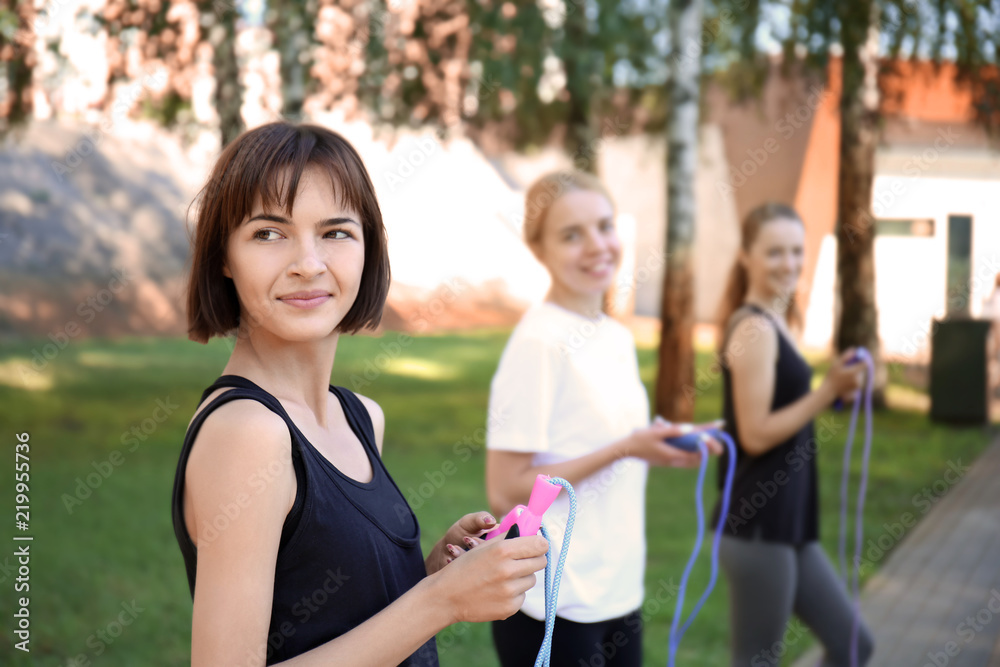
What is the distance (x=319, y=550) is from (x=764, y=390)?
6.87 feet

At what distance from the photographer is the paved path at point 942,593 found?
464 cm

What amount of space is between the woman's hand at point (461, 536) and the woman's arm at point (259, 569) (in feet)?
0.92

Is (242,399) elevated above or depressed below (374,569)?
above

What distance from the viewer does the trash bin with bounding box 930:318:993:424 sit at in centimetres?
1071

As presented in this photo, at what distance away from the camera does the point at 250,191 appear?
1.41 m

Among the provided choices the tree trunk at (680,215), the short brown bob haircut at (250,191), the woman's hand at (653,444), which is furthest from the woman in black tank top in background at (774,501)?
the tree trunk at (680,215)

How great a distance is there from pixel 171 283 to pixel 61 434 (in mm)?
10716

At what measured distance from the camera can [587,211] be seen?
2.75 m

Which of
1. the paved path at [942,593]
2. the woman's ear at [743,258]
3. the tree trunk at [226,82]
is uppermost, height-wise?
the tree trunk at [226,82]

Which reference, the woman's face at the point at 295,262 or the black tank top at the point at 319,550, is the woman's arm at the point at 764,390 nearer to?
the black tank top at the point at 319,550

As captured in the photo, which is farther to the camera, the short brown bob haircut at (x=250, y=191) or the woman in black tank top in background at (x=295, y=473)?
the short brown bob haircut at (x=250, y=191)

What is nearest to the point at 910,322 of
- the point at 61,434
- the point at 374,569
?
the point at 61,434

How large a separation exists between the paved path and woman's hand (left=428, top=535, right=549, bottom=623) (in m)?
3.74

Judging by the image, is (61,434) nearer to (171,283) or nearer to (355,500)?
(355,500)
